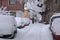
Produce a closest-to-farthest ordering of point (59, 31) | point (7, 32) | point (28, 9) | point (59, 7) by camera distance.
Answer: point (59, 31) → point (7, 32) → point (59, 7) → point (28, 9)

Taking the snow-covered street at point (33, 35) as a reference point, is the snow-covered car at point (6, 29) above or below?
above

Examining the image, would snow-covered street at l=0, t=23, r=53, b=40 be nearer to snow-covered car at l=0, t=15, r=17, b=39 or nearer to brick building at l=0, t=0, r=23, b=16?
snow-covered car at l=0, t=15, r=17, b=39

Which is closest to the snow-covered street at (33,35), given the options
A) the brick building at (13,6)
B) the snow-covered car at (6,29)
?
the snow-covered car at (6,29)

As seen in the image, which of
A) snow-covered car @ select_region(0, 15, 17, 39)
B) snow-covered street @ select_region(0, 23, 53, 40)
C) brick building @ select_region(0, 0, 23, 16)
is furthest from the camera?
brick building @ select_region(0, 0, 23, 16)

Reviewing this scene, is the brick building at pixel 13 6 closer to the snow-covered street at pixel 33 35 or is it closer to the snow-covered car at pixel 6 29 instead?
the snow-covered street at pixel 33 35

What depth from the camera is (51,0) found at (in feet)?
139

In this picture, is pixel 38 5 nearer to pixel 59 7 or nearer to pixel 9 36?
pixel 59 7

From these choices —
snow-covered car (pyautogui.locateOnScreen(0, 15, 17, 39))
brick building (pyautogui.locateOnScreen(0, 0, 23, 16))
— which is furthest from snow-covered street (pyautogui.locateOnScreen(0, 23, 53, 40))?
brick building (pyautogui.locateOnScreen(0, 0, 23, 16))

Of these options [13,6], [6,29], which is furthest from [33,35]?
[13,6]

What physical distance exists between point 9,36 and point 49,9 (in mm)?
27833

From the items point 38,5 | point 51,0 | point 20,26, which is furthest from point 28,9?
point 20,26

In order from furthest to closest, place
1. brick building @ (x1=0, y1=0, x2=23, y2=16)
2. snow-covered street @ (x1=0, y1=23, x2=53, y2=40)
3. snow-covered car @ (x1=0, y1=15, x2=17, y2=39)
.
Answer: brick building @ (x1=0, y1=0, x2=23, y2=16)
snow-covered street @ (x1=0, y1=23, x2=53, y2=40)
snow-covered car @ (x1=0, y1=15, x2=17, y2=39)

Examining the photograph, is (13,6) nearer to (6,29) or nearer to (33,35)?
(33,35)

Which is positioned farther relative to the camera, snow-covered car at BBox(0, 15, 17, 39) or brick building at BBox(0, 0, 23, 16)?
brick building at BBox(0, 0, 23, 16)
